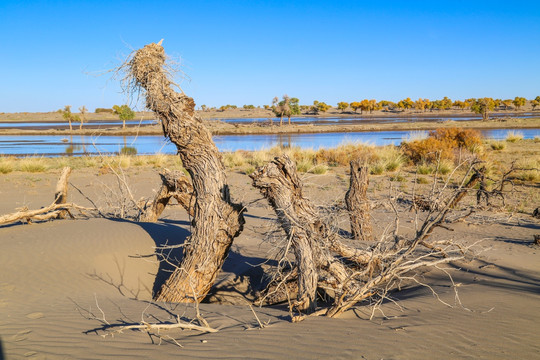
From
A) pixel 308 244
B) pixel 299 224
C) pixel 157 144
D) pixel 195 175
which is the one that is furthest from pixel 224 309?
pixel 157 144

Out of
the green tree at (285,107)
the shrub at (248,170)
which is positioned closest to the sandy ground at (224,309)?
the shrub at (248,170)

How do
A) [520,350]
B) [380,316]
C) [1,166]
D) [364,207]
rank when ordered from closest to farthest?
[520,350] < [380,316] < [364,207] < [1,166]

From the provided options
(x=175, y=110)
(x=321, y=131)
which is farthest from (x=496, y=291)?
(x=321, y=131)

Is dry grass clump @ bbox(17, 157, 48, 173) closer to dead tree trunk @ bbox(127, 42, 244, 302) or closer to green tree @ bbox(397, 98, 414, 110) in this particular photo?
dead tree trunk @ bbox(127, 42, 244, 302)

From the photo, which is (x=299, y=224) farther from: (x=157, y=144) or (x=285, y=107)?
(x=285, y=107)

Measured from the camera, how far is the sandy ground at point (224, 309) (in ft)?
10.8

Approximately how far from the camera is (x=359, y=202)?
7480mm

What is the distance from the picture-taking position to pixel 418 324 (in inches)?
151

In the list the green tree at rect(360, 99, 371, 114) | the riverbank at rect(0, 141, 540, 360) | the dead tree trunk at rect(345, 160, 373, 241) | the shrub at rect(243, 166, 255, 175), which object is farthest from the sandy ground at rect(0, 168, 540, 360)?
the green tree at rect(360, 99, 371, 114)

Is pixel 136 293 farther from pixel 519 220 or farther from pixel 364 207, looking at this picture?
pixel 519 220

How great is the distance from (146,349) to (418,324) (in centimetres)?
242

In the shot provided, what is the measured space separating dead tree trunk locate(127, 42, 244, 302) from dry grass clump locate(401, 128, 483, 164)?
45.5 feet

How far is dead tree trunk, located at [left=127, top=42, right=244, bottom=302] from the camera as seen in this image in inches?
195

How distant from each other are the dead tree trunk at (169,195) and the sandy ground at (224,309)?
633mm
